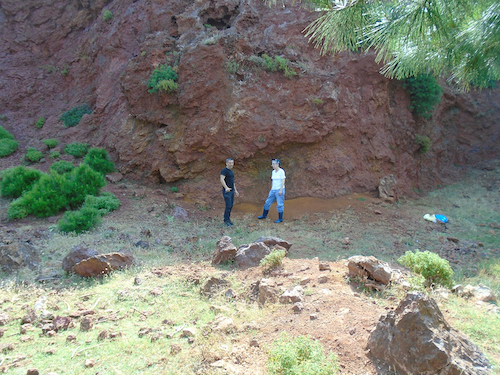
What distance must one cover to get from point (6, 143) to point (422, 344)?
46.3 feet

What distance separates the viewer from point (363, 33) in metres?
6.12

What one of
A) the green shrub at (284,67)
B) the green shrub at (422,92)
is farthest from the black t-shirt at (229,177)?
the green shrub at (422,92)

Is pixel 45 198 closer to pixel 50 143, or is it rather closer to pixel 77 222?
pixel 77 222

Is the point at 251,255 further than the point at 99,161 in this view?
No

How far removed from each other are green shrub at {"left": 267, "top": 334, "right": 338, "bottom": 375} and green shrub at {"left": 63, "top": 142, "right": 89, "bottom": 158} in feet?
36.2

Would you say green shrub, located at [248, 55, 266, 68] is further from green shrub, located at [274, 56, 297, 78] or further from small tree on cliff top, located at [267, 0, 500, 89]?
small tree on cliff top, located at [267, 0, 500, 89]

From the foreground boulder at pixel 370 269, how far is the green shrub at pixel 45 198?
7376mm

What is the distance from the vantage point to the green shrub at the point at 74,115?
13.1m

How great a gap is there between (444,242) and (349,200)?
10.3ft

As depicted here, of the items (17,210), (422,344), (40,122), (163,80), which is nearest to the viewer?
(422,344)

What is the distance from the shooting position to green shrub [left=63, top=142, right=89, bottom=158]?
1159cm

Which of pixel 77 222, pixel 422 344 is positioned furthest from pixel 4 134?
pixel 422 344

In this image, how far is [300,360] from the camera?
252 cm

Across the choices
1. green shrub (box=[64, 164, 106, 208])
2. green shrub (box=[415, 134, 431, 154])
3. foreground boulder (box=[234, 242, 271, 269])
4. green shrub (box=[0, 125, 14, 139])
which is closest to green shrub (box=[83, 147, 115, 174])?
green shrub (box=[64, 164, 106, 208])
